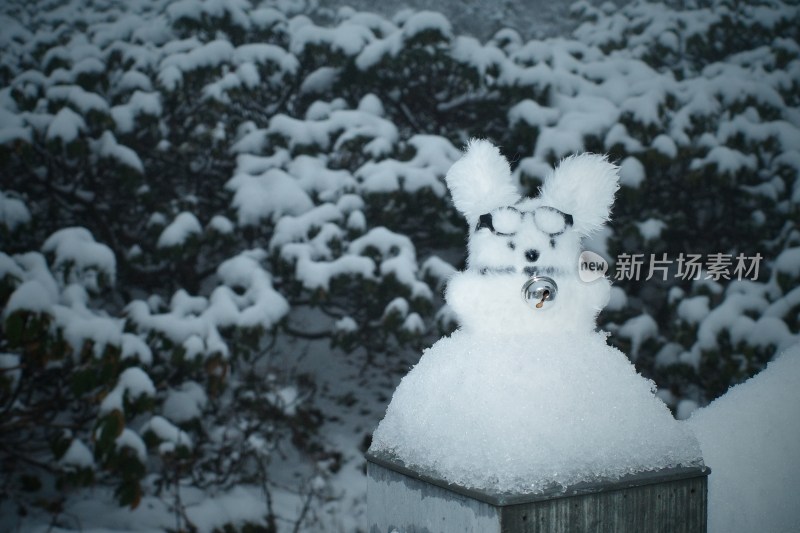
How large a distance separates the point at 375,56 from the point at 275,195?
42.6 inches

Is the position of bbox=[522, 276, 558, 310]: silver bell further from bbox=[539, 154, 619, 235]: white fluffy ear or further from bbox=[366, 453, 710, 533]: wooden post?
bbox=[366, 453, 710, 533]: wooden post

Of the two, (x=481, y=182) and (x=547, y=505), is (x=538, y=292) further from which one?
(x=547, y=505)

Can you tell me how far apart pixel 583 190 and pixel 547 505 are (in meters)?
0.54

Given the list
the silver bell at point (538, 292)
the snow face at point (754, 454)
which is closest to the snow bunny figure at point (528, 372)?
the silver bell at point (538, 292)

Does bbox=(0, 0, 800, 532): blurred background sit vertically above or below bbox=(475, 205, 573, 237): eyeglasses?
above

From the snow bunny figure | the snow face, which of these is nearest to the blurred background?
the snow face

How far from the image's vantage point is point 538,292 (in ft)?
3.29

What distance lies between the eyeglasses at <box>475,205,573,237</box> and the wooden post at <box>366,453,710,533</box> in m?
0.40

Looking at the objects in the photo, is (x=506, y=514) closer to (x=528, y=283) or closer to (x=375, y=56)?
(x=528, y=283)

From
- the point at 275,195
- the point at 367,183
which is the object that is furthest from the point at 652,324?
the point at 275,195

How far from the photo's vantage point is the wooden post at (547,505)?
2.55 ft

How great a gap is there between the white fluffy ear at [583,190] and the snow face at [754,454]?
1.47 feet

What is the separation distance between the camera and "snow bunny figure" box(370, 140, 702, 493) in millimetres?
823

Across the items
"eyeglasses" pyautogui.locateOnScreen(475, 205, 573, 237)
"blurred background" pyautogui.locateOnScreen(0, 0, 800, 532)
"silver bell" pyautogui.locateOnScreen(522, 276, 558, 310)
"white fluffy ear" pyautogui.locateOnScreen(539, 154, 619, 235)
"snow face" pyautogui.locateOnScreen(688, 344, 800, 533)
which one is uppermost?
"blurred background" pyautogui.locateOnScreen(0, 0, 800, 532)
